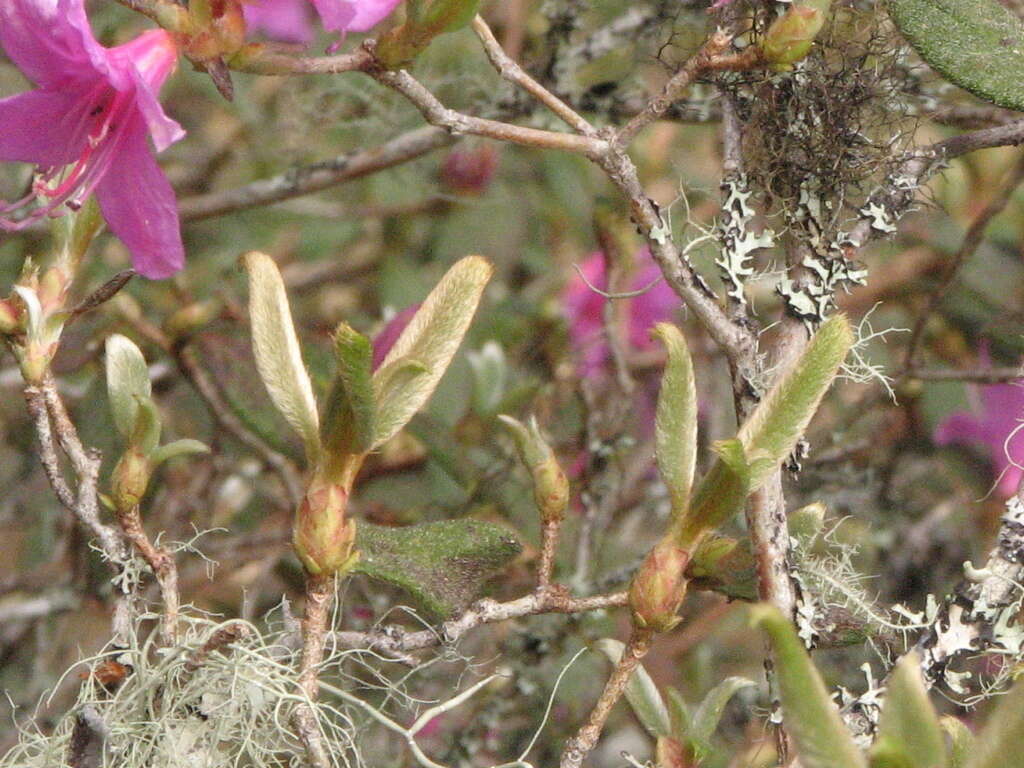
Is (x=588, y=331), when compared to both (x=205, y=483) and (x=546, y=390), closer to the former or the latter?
(x=546, y=390)

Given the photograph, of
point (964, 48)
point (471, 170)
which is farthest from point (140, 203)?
point (471, 170)

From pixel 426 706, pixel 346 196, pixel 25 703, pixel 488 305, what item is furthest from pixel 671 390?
pixel 346 196

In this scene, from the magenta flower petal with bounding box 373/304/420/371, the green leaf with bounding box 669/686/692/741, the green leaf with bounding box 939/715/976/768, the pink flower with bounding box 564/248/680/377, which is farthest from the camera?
the pink flower with bounding box 564/248/680/377

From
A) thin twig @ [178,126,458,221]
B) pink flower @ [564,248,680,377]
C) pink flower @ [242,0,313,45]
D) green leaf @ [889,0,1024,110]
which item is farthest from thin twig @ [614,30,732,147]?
pink flower @ [242,0,313,45]

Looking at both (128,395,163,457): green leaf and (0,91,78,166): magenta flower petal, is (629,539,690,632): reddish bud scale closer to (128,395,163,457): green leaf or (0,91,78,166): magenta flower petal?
(128,395,163,457): green leaf

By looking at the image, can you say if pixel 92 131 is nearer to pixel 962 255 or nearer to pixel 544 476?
pixel 544 476

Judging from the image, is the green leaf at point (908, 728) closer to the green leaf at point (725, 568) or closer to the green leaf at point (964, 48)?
the green leaf at point (725, 568)

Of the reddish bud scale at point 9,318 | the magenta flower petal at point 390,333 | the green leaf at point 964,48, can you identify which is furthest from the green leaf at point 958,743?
the magenta flower petal at point 390,333
